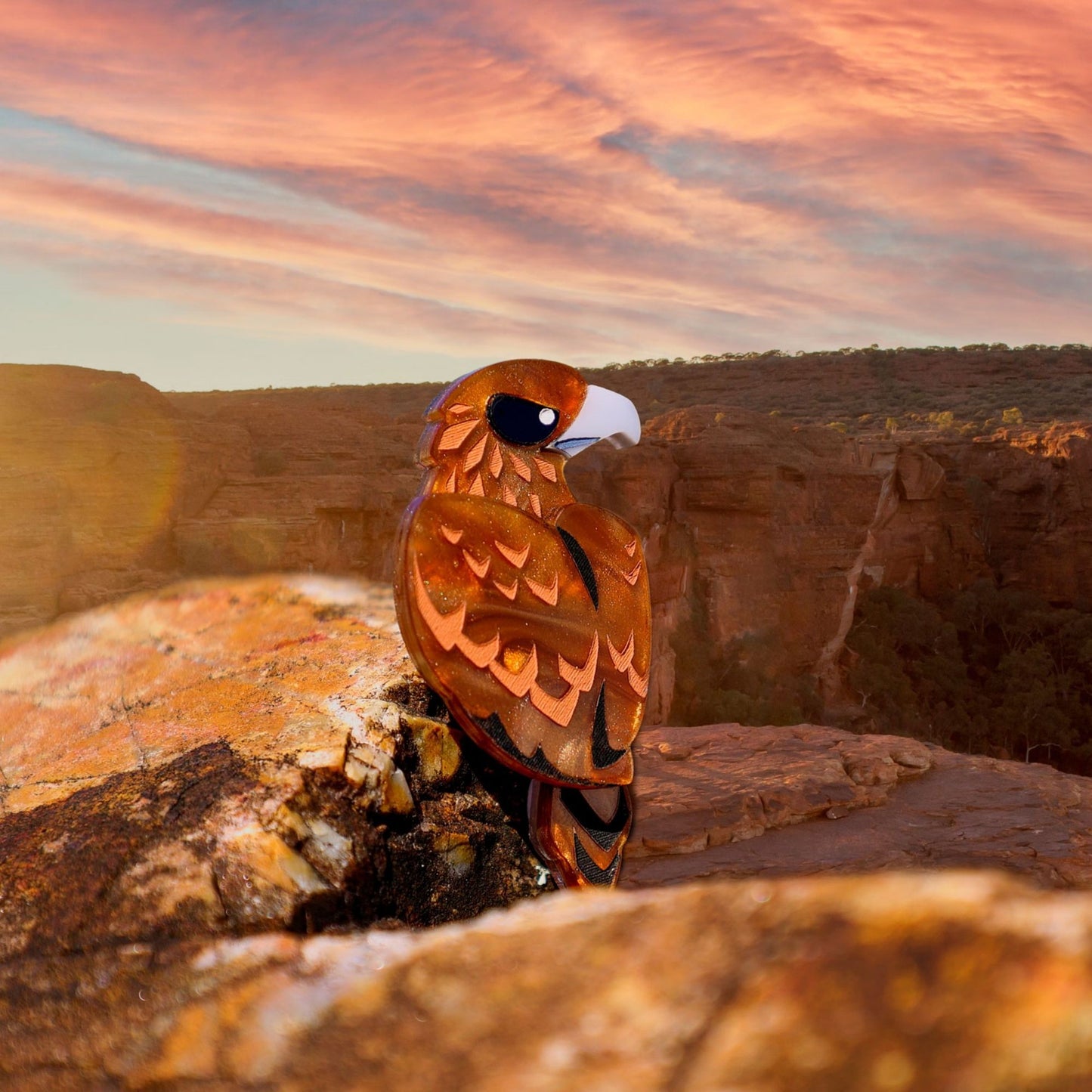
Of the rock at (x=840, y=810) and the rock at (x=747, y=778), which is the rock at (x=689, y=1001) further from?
the rock at (x=747, y=778)

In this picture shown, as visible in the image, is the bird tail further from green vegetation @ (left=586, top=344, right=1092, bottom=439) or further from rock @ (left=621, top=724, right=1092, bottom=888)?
green vegetation @ (left=586, top=344, right=1092, bottom=439)

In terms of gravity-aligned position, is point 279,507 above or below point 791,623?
above

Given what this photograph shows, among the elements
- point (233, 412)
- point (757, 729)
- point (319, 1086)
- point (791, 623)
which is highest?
point (319, 1086)

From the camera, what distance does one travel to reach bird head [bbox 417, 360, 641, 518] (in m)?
2.44

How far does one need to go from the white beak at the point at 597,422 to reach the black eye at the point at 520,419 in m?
0.07

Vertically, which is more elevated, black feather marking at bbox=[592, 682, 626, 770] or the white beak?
the white beak

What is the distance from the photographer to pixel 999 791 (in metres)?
6.98

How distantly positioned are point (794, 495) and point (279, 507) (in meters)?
9.31

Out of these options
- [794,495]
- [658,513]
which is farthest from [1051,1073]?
[794,495]

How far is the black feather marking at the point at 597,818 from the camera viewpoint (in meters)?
2.54

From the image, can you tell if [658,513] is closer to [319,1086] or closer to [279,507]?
[279,507]

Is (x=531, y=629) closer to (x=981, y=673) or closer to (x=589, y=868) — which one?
(x=589, y=868)

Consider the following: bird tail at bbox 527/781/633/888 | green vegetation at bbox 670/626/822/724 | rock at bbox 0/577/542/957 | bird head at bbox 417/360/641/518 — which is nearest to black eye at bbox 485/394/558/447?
bird head at bbox 417/360/641/518

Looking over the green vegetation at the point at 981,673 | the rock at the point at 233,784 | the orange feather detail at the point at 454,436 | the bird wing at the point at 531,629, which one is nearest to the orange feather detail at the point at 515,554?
the bird wing at the point at 531,629
